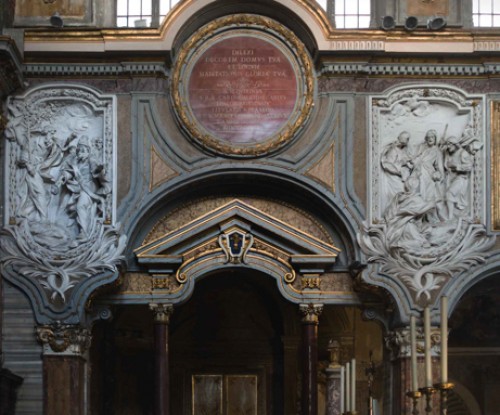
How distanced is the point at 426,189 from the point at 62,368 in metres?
6.55

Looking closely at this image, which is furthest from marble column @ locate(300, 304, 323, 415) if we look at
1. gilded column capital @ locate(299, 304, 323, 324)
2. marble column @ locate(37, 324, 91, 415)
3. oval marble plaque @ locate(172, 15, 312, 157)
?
marble column @ locate(37, 324, 91, 415)

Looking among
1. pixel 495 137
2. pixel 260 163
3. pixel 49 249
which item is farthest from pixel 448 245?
pixel 49 249

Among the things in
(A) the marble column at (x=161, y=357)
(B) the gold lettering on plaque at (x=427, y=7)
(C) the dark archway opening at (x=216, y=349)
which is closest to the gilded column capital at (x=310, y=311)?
(A) the marble column at (x=161, y=357)

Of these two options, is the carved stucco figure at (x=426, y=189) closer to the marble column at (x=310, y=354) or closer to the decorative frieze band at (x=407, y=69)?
the decorative frieze band at (x=407, y=69)

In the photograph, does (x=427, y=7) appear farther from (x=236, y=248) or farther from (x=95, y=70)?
(x=95, y=70)

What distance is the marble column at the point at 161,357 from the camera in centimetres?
2277

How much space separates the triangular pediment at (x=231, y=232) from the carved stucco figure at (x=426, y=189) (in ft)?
2.95

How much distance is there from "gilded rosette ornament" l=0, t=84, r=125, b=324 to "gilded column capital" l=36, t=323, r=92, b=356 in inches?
5.7

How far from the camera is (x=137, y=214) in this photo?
22.6 metres

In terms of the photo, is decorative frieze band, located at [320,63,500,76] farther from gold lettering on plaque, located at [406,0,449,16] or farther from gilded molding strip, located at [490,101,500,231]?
gold lettering on plaque, located at [406,0,449,16]

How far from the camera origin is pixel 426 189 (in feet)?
74.7

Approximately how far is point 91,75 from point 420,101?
5.45 meters

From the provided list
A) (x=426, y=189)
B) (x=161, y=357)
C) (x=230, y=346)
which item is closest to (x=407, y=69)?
(x=426, y=189)

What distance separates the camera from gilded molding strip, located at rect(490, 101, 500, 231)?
891 inches
